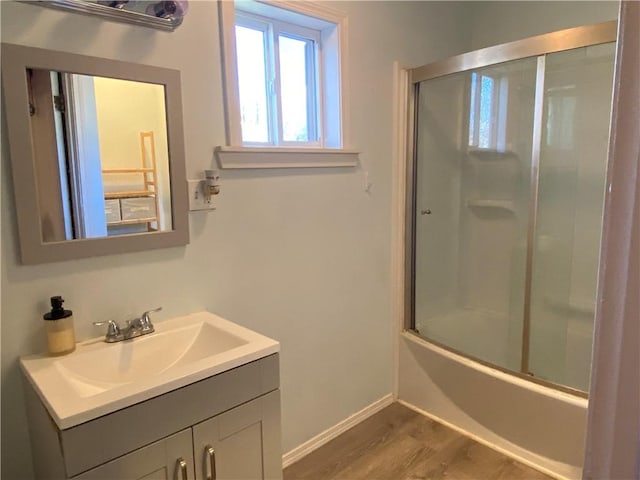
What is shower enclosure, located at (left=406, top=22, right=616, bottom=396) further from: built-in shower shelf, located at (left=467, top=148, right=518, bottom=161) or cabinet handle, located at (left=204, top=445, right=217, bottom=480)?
cabinet handle, located at (left=204, top=445, right=217, bottom=480)

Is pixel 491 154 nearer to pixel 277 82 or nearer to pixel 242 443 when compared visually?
pixel 277 82

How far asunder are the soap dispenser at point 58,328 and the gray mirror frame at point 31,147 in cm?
15

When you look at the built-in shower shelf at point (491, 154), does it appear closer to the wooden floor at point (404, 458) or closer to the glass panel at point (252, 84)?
the glass panel at point (252, 84)

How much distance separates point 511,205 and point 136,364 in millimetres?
2247

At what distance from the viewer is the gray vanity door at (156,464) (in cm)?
106

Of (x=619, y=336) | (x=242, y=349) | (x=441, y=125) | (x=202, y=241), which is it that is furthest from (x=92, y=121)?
(x=441, y=125)

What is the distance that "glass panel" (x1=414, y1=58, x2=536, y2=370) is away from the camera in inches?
97.3

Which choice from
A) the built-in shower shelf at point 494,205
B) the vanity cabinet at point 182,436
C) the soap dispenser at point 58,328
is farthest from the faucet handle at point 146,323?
the built-in shower shelf at point 494,205

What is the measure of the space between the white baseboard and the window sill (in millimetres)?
1327

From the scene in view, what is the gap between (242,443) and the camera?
1314 mm

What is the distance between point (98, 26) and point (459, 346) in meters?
2.24

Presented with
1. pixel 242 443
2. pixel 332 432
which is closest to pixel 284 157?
pixel 242 443

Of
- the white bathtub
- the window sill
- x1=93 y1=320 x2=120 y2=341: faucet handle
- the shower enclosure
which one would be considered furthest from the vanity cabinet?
the shower enclosure

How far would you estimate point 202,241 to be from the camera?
5.43ft
